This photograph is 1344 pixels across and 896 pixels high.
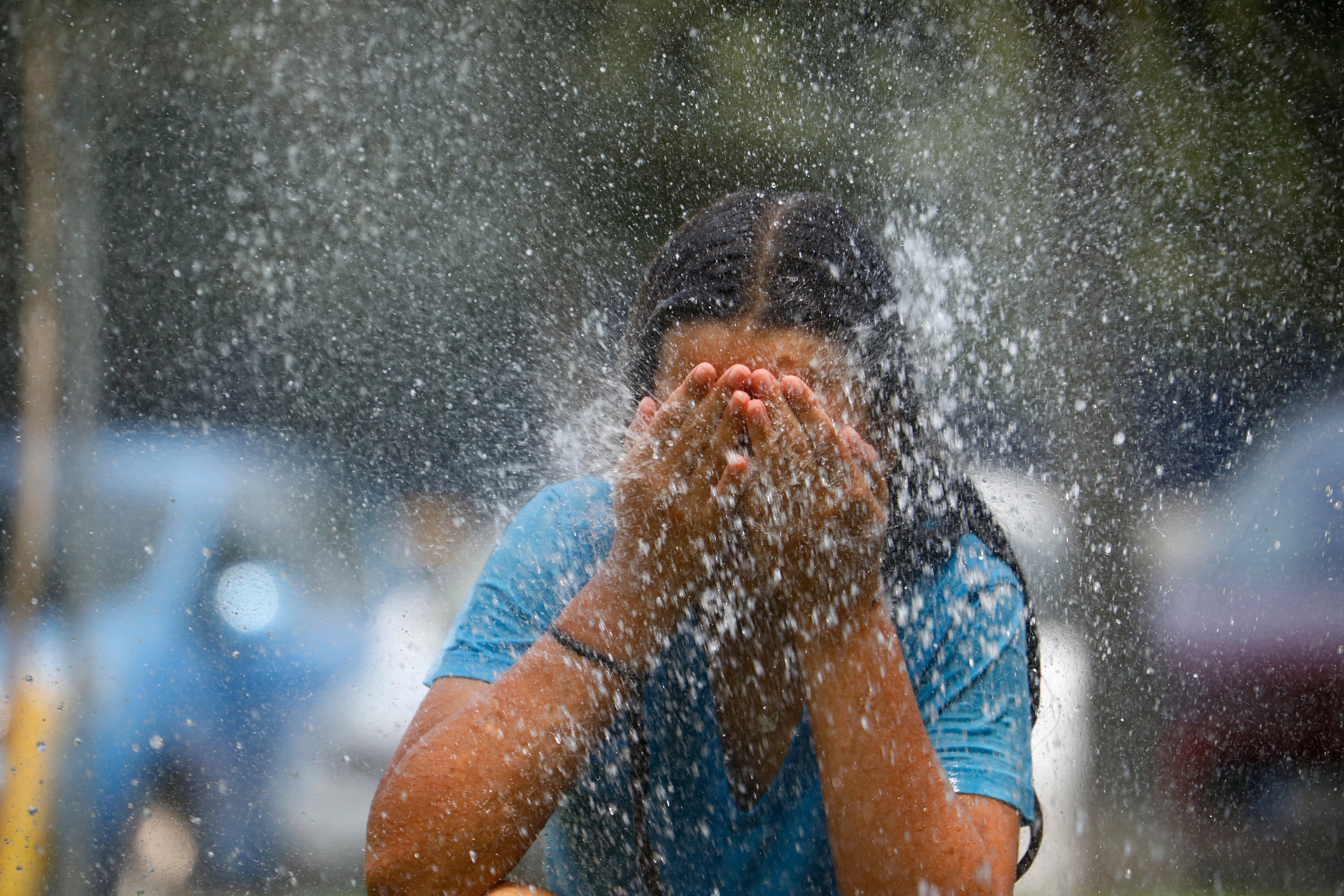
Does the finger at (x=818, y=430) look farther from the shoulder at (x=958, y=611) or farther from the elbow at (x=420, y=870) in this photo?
the elbow at (x=420, y=870)

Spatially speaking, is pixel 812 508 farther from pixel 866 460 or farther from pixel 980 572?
pixel 980 572

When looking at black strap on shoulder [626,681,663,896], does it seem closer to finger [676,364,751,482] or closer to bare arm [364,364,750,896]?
bare arm [364,364,750,896]

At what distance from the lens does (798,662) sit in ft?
3.49

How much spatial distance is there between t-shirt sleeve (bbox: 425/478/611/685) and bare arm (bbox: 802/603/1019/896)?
0.39 m

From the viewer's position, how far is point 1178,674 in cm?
307

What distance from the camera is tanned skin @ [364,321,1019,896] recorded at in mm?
953

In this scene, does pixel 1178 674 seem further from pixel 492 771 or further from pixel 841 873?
pixel 492 771

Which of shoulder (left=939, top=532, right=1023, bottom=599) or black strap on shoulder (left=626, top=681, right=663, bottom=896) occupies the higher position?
shoulder (left=939, top=532, right=1023, bottom=599)

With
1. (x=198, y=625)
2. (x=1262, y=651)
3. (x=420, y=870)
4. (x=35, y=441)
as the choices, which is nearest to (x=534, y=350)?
(x=198, y=625)

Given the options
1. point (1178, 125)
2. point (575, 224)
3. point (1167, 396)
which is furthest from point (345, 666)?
point (1178, 125)

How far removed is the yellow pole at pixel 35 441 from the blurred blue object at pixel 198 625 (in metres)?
0.08

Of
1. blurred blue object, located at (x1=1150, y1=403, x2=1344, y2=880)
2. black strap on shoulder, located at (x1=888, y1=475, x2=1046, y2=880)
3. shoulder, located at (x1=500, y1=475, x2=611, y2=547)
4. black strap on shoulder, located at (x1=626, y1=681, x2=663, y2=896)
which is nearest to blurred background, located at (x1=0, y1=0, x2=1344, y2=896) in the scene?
blurred blue object, located at (x1=1150, y1=403, x2=1344, y2=880)

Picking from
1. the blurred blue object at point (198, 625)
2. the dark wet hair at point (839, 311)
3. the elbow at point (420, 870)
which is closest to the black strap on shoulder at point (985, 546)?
the dark wet hair at point (839, 311)

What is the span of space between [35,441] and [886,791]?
10.7 ft
